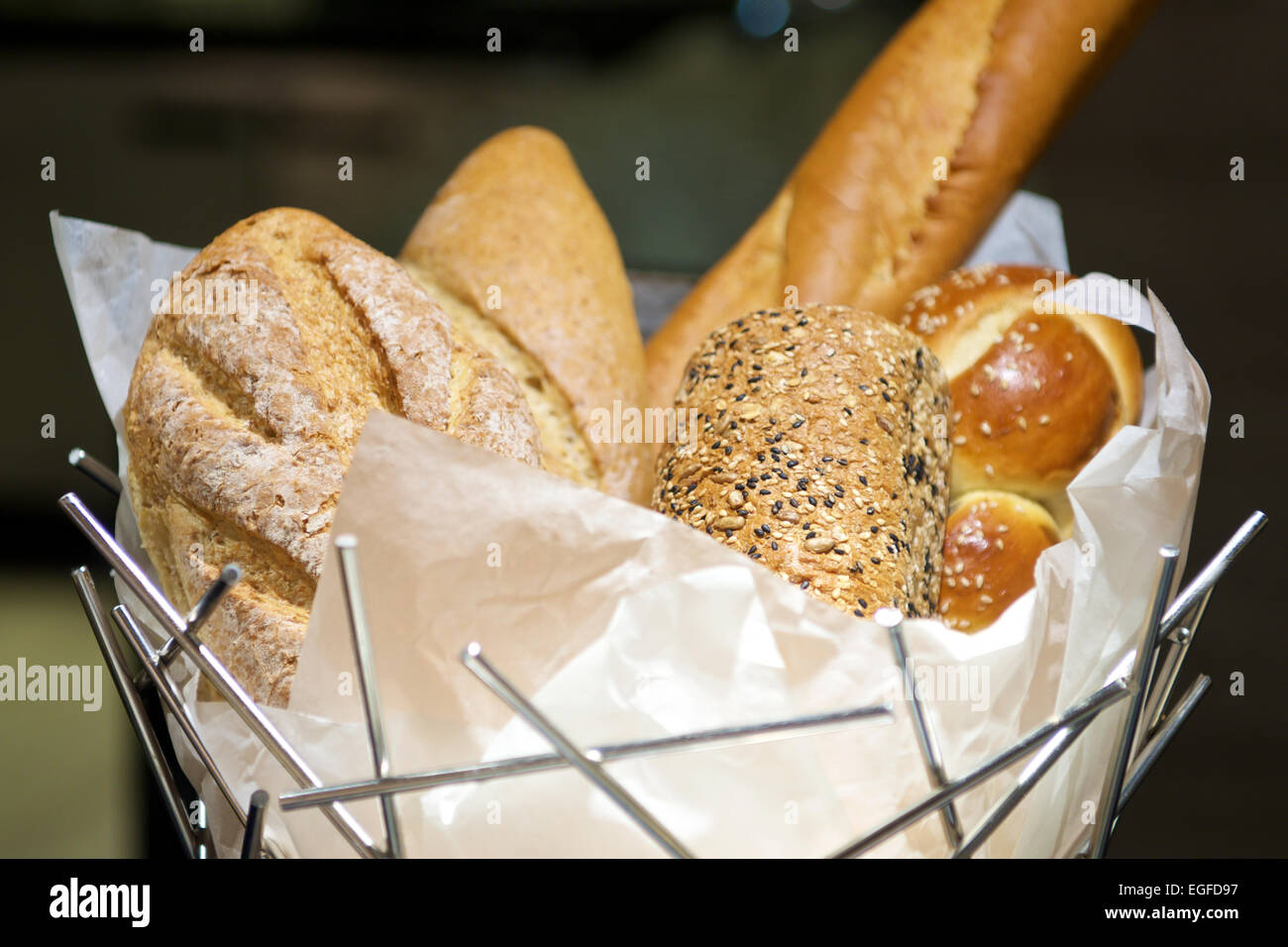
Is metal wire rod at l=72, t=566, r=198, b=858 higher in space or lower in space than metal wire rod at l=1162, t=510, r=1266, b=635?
lower

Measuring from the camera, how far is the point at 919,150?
0.80 metres

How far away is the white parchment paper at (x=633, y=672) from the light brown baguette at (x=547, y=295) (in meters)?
0.27

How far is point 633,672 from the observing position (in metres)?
0.39

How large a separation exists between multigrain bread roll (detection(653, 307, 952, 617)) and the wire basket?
0.51ft

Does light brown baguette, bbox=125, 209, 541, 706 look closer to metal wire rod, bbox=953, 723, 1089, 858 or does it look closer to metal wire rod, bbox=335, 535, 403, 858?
metal wire rod, bbox=335, 535, 403, 858

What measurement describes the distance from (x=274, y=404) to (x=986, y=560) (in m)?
0.43

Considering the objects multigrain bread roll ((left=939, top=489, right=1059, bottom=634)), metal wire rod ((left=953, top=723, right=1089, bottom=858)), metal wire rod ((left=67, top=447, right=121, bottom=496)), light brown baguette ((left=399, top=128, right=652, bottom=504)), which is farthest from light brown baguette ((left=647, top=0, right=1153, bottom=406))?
metal wire rod ((left=953, top=723, right=1089, bottom=858))

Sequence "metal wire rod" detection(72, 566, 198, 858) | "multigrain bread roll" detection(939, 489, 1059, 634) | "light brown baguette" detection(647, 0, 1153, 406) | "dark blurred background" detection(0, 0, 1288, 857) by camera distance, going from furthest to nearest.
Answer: "dark blurred background" detection(0, 0, 1288, 857) < "light brown baguette" detection(647, 0, 1153, 406) < "multigrain bread roll" detection(939, 489, 1059, 634) < "metal wire rod" detection(72, 566, 198, 858)

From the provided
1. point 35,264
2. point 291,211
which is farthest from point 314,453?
point 35,264

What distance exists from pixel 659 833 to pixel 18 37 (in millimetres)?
1033

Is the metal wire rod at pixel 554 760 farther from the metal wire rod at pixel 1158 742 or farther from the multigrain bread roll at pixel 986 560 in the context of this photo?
the multigrain bread roll at pixel 986 560

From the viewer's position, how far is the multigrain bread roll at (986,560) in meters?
0.64

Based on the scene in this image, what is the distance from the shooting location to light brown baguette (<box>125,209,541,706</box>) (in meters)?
0.51
